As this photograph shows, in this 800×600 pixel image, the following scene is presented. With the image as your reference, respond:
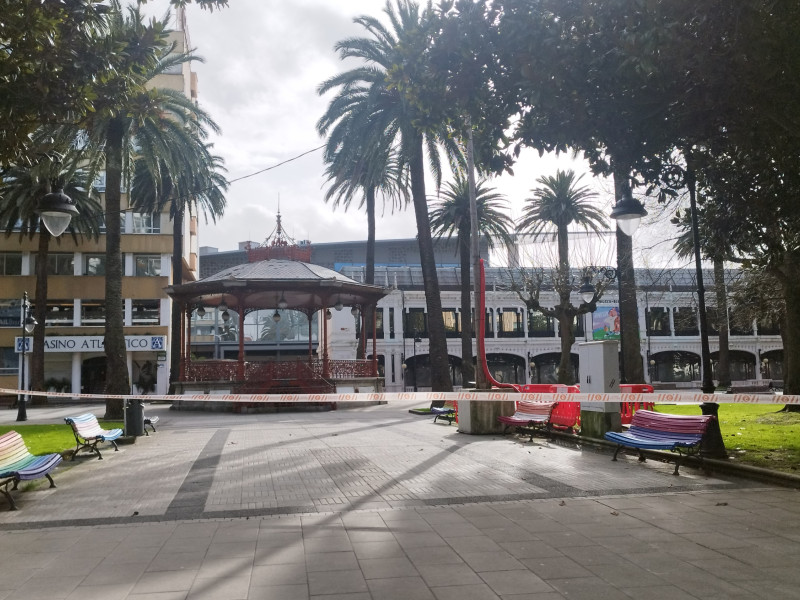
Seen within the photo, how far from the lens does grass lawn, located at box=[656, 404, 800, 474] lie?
32.7ft

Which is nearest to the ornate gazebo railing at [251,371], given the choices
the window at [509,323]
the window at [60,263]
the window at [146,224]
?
the window at [146,224]

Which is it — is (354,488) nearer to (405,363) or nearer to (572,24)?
(572,24)

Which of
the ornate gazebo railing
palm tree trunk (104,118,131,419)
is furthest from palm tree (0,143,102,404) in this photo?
palm tree trunk (104,118,131,419)

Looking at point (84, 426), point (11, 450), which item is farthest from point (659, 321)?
point (11, 450)

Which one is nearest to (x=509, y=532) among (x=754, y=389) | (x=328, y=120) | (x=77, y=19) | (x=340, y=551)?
(x=340, y=551)

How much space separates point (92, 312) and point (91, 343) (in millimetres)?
2634

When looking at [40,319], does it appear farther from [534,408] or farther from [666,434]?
[666,434]

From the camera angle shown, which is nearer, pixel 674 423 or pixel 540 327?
pixel 674 423

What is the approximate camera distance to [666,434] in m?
9.98

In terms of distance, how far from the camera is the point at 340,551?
18.7 ft

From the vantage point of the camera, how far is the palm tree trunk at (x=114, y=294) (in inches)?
815

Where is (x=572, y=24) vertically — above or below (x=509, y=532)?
above

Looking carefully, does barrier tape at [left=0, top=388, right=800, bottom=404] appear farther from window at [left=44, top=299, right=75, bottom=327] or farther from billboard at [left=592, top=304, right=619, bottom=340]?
billboard at [left=592, top=304, right=619, bottom=340]

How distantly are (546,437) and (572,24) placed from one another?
844 cm
